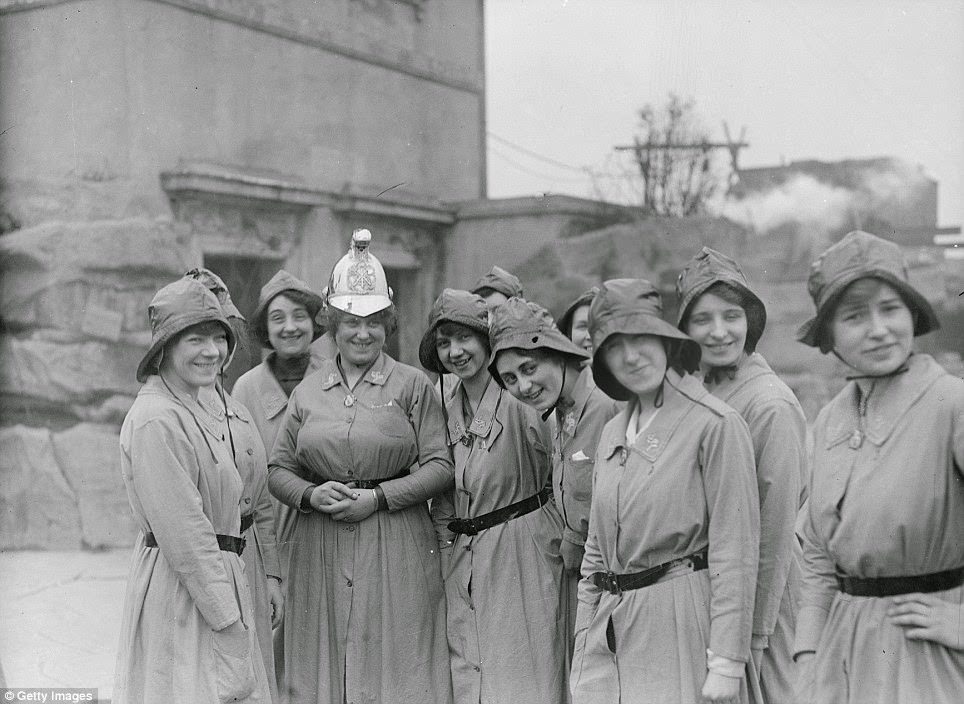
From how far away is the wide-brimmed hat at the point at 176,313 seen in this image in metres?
3.24

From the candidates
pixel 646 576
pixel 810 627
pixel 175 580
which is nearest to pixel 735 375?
pixel 646 576

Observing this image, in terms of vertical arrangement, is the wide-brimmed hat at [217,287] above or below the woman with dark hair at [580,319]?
above

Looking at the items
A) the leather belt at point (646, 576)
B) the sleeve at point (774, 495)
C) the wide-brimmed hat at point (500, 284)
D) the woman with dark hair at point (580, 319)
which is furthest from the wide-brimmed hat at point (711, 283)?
the wide-brimmed hat at point (500, 284)

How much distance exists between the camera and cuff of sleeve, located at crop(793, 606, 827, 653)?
2562mm

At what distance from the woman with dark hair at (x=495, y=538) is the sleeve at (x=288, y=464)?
1.88 ft

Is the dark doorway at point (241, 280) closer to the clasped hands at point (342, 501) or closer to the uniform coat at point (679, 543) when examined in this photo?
the clasped hands at point (342, 501)

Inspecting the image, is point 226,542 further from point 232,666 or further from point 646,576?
point 646,576

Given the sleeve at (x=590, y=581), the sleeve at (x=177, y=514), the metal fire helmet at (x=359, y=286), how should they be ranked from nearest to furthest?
1. the sleeve at (x=590, y=581)
2. the sleeve at (x=177, y=514)
3. the metal fire helmet at (x=359, y=286)

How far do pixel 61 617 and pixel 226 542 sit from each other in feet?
12.1

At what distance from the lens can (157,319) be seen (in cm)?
332

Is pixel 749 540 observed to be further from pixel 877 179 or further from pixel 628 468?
pixel 877 179

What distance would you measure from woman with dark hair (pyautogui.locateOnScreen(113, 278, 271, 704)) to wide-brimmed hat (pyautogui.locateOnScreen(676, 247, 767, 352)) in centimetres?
156

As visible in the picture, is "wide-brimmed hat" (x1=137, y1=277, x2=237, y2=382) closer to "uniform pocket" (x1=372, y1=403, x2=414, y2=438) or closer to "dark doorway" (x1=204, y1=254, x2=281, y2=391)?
"uniform pocket" (x1=372, y1=403, x2=414, y2=438)

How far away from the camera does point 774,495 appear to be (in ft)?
9.68
